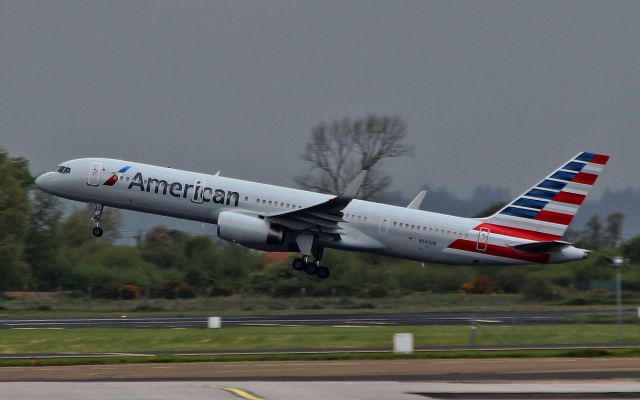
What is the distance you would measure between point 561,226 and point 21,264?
3153 cm

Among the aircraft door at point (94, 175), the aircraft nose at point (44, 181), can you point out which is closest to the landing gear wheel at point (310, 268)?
the aircraft door at point (94, 175)

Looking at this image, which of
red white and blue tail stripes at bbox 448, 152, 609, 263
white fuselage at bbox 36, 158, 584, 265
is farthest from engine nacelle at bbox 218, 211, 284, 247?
red white and blue tail stripes at bbox 448, 152, 609, 263

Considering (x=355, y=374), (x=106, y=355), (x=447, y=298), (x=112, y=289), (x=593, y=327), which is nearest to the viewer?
(x=355, y=374)

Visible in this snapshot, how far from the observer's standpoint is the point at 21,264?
63.5 m

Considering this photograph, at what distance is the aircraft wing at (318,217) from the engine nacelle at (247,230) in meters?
0.49

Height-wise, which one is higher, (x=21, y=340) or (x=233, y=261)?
(x=233, y=261)

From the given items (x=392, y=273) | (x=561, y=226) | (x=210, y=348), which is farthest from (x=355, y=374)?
(x=392, y=273)

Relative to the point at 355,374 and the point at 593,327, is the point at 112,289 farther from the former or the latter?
the point at 355,374

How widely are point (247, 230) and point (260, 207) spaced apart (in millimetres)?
1754

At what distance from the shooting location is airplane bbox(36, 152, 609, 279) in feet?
158

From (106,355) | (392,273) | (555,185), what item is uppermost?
(555,185)

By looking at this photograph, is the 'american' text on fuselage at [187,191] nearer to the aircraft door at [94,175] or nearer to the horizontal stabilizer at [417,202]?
the aircraft door at [94,175]

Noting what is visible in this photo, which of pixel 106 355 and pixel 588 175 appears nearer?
pixel 106 355

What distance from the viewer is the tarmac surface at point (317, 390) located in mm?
21312
